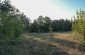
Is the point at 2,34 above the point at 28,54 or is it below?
above

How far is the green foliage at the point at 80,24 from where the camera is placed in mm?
31266

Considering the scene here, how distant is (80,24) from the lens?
31.6 m

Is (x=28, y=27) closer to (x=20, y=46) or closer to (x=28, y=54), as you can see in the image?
(x=20, y=46)

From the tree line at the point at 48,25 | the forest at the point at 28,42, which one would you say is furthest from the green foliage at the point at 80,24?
the tree line at the point at 48,25

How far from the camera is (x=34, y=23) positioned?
54531 mm

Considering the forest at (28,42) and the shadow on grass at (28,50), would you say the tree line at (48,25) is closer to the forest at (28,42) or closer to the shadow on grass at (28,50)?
the forest at (28,42)

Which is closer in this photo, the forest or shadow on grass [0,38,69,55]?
the forest

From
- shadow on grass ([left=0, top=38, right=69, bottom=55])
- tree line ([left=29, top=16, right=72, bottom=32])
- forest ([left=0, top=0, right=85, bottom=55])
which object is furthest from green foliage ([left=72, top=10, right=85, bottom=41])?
tree line ([left=29, top=16, right=72, bottom=32])

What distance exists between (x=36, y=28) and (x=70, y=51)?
27.5m

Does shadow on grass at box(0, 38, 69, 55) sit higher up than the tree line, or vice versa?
the tree line

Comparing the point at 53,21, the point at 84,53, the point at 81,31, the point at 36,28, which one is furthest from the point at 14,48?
the point at 53,21

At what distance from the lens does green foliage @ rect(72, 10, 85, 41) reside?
31266 mm

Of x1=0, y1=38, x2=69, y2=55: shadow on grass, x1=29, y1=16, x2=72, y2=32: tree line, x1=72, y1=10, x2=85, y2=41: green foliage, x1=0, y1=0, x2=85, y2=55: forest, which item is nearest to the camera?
x1=0, y1=0, x2=85, y2=55: forest

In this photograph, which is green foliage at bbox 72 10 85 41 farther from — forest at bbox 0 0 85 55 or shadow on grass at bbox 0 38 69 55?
shadow on grass at bbox 0 38 69 55
